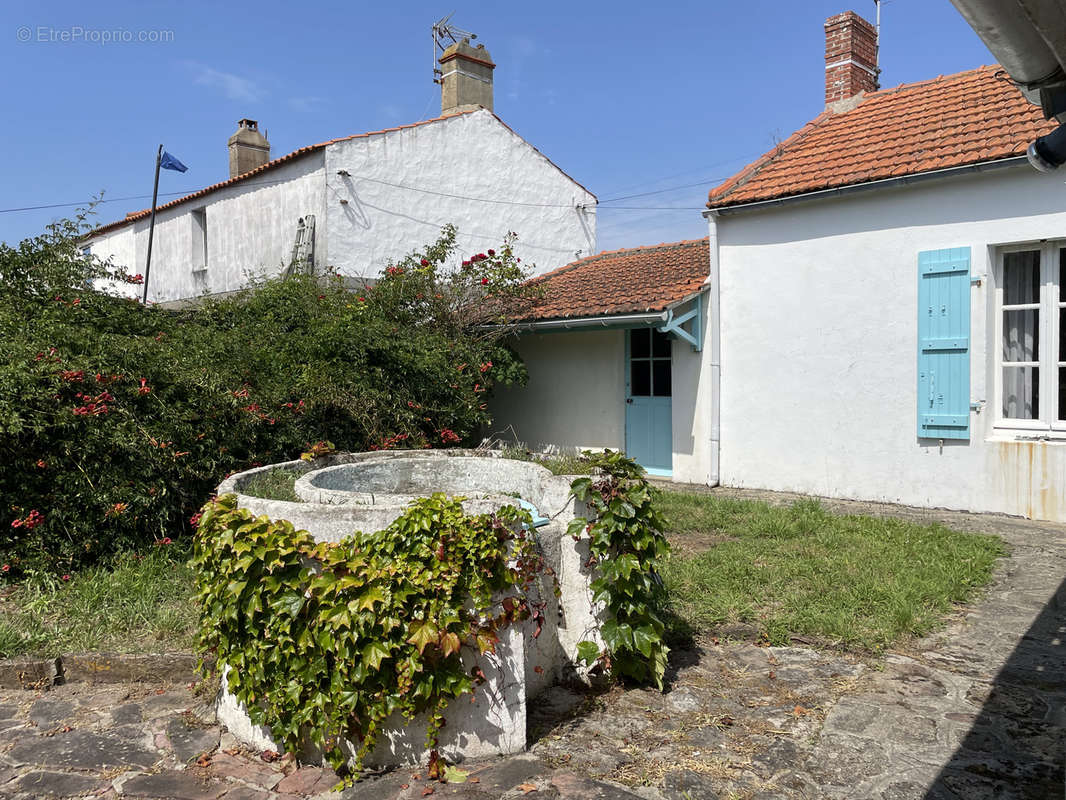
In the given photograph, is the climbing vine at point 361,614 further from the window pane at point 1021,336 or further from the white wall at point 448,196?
the white wall at point 448,196

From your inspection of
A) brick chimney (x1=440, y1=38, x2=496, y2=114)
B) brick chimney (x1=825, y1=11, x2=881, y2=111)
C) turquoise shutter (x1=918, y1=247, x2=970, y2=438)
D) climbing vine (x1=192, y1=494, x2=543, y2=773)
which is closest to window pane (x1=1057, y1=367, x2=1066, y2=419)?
turquoise shutter (x1=918, y1=247, x2=970, y2=438)

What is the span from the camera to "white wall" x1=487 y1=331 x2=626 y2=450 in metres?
11.7

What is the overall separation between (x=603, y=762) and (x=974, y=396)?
6.53 metres

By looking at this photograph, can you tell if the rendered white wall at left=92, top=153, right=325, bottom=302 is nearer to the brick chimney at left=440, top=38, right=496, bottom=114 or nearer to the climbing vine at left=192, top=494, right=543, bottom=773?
the brick chimney at left=440, top=38, right=496, bottom=114

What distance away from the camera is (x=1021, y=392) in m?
7.93

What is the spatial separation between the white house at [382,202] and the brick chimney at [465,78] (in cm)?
2

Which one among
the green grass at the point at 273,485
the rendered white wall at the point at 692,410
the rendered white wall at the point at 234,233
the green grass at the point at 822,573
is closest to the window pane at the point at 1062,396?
the green grass at the point at 822,573

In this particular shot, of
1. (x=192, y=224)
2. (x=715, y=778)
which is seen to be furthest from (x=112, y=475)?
(x=192, y=224)

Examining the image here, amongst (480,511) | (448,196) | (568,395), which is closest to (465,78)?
(448,196)

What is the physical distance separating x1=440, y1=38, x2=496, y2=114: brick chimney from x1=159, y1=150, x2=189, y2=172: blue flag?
218 inches

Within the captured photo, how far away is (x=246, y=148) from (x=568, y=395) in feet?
34.7

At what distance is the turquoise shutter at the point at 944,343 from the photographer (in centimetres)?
796

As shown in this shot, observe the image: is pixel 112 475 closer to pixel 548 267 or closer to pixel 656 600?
pixel 656 600

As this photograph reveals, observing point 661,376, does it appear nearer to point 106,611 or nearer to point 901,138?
point 901,138
